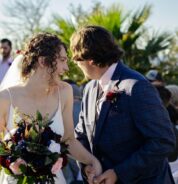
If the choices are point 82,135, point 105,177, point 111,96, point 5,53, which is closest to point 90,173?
point 105,177

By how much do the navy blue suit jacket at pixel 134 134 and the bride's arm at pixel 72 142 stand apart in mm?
61

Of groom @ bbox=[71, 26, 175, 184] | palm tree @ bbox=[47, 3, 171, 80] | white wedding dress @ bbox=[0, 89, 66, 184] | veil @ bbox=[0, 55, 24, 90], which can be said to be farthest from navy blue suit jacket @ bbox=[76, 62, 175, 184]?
palm tree @ bbox=[47, 3, 171, 80]

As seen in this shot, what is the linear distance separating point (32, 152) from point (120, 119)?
595mm

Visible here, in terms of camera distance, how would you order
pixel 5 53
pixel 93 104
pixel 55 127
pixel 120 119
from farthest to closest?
pixel 5 53, pixel 55 127, pixel 93 104, pixel 120 119

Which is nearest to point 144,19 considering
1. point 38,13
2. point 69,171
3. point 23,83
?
point 69,171

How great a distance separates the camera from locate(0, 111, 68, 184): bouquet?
305 cm

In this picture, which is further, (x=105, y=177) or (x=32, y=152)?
(x=105, y=177)

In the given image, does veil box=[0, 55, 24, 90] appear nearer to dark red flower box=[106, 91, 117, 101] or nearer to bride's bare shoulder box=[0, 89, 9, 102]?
bride's bare shoulder box=[0, 89, 9, 102]

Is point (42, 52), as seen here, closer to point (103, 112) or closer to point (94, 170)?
point (103, 112)

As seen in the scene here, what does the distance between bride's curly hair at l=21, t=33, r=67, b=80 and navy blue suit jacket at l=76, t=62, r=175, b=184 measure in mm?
461

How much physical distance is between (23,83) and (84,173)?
795mm

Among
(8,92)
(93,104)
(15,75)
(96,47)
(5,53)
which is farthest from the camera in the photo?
(5,53)

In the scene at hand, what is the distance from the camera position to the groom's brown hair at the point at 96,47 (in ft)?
10.8

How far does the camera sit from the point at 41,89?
3635 millimetres
